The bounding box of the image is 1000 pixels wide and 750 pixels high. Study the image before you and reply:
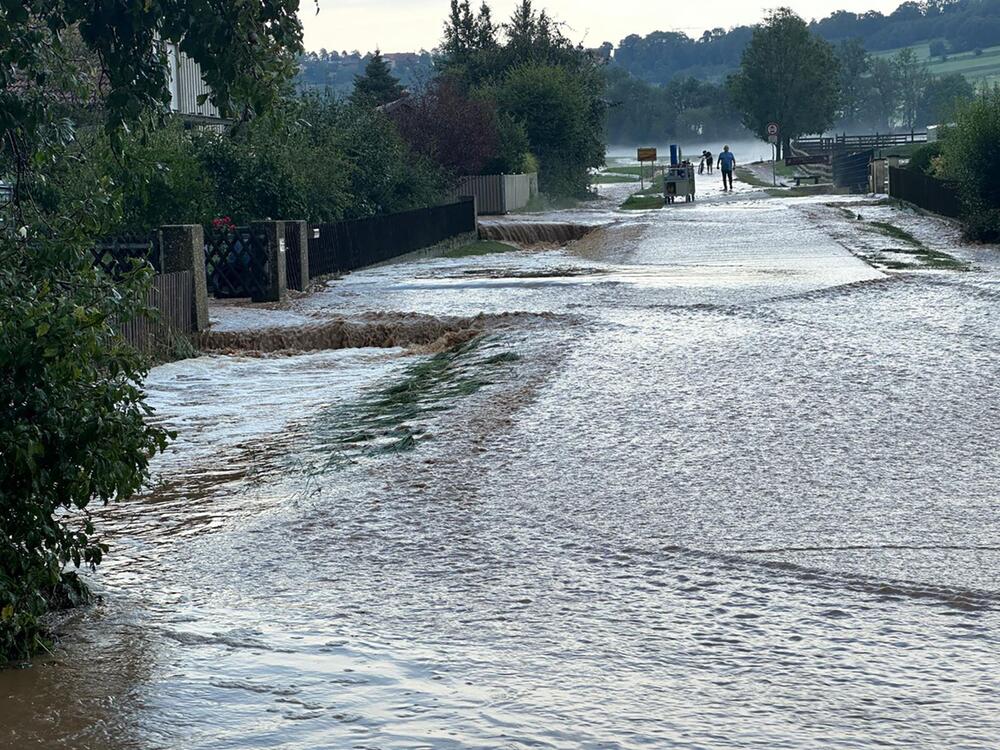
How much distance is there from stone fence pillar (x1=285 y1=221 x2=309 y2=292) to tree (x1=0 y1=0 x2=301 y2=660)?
15.8m

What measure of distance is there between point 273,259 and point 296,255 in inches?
56.8

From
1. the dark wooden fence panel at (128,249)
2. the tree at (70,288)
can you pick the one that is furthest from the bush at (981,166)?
the tree at (70,288)

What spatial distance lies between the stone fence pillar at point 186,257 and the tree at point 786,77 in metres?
93.6

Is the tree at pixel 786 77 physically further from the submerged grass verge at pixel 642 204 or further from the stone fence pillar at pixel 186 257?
the stone fence pillar at pixel 186 257

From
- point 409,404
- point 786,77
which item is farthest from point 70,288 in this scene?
point 786,77

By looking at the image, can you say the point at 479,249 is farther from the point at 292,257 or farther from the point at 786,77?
the point at 786,77

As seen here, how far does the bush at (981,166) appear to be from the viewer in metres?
30.5

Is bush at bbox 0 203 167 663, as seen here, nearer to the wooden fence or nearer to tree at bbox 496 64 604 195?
tree at bbox 496 64 604 195

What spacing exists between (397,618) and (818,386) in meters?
7.15

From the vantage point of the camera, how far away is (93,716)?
5859 millimetres

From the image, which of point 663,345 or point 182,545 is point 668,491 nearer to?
point 182,545

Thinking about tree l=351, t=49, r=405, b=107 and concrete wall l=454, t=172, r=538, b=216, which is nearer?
concrete wall l=454, t=172, r=538, b=216

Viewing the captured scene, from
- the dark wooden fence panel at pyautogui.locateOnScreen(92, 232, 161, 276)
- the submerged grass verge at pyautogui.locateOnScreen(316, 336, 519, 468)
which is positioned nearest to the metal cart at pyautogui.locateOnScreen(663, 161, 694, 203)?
the dark wooden fence panel at pyautogui.locateOnScreen(92, 232, 161, 276)

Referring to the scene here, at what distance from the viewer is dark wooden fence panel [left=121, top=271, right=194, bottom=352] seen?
17438 millimetres
